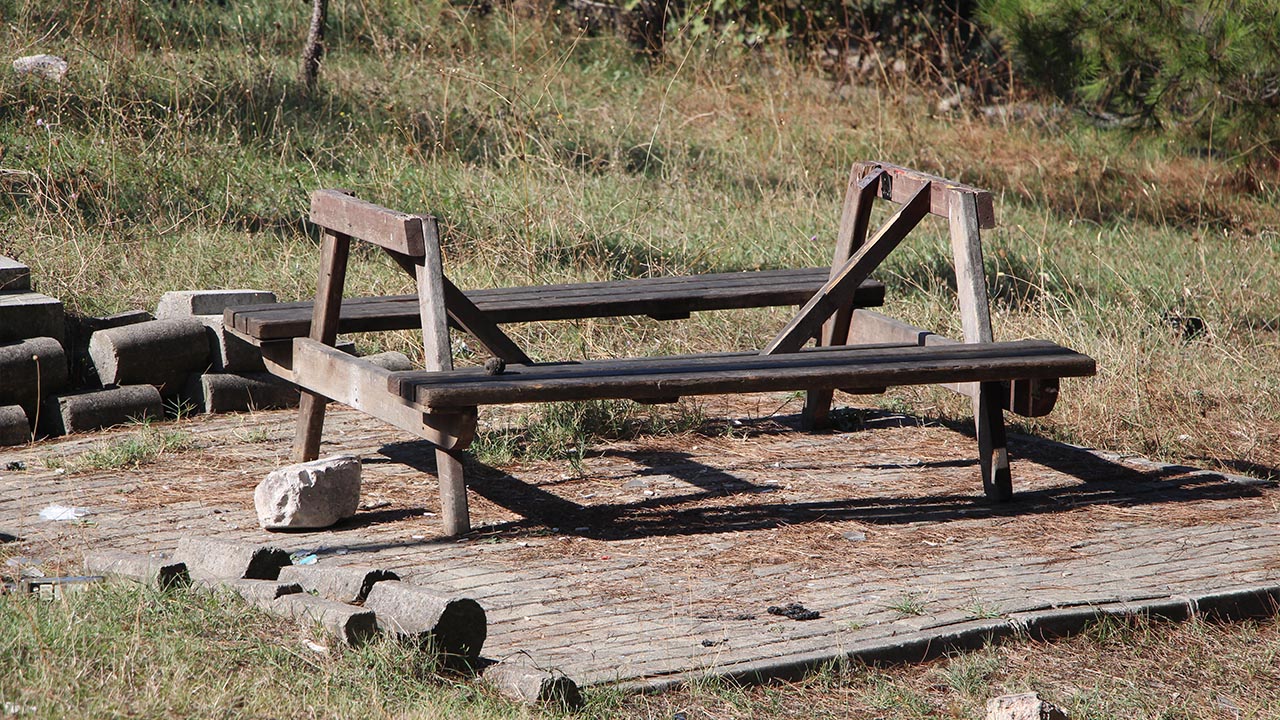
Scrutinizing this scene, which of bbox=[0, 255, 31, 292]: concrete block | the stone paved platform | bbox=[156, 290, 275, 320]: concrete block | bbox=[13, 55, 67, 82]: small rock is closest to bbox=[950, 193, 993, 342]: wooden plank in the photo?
the stone paved platform

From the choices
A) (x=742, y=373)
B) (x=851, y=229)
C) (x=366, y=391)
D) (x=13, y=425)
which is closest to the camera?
(x=742, y=373)

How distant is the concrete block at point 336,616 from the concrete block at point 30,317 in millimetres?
2778

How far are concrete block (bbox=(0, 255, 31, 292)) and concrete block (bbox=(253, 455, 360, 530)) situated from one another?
193cm

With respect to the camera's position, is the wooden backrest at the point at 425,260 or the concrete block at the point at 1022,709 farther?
the wooden backrest at the point at 425,260

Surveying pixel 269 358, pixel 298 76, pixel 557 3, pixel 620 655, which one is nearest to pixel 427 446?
pixel 269 358

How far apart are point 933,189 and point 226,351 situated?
295 centimetres

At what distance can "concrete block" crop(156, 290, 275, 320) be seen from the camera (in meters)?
5.86

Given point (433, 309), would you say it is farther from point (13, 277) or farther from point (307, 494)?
point (13, 277)

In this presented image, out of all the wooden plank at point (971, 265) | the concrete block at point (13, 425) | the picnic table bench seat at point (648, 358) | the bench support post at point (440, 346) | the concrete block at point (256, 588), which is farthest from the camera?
the concrete block at point (13, 425)

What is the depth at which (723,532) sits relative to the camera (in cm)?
445

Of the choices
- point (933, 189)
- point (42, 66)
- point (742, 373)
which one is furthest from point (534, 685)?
point (42, 66)

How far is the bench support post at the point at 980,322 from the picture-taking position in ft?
15.8

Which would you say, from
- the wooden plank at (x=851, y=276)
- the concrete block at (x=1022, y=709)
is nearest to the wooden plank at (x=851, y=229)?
the wooden plank at (x=851, y=276)

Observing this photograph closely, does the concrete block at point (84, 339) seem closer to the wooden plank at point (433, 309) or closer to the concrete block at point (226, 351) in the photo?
the concrete block at point (226, 351)
